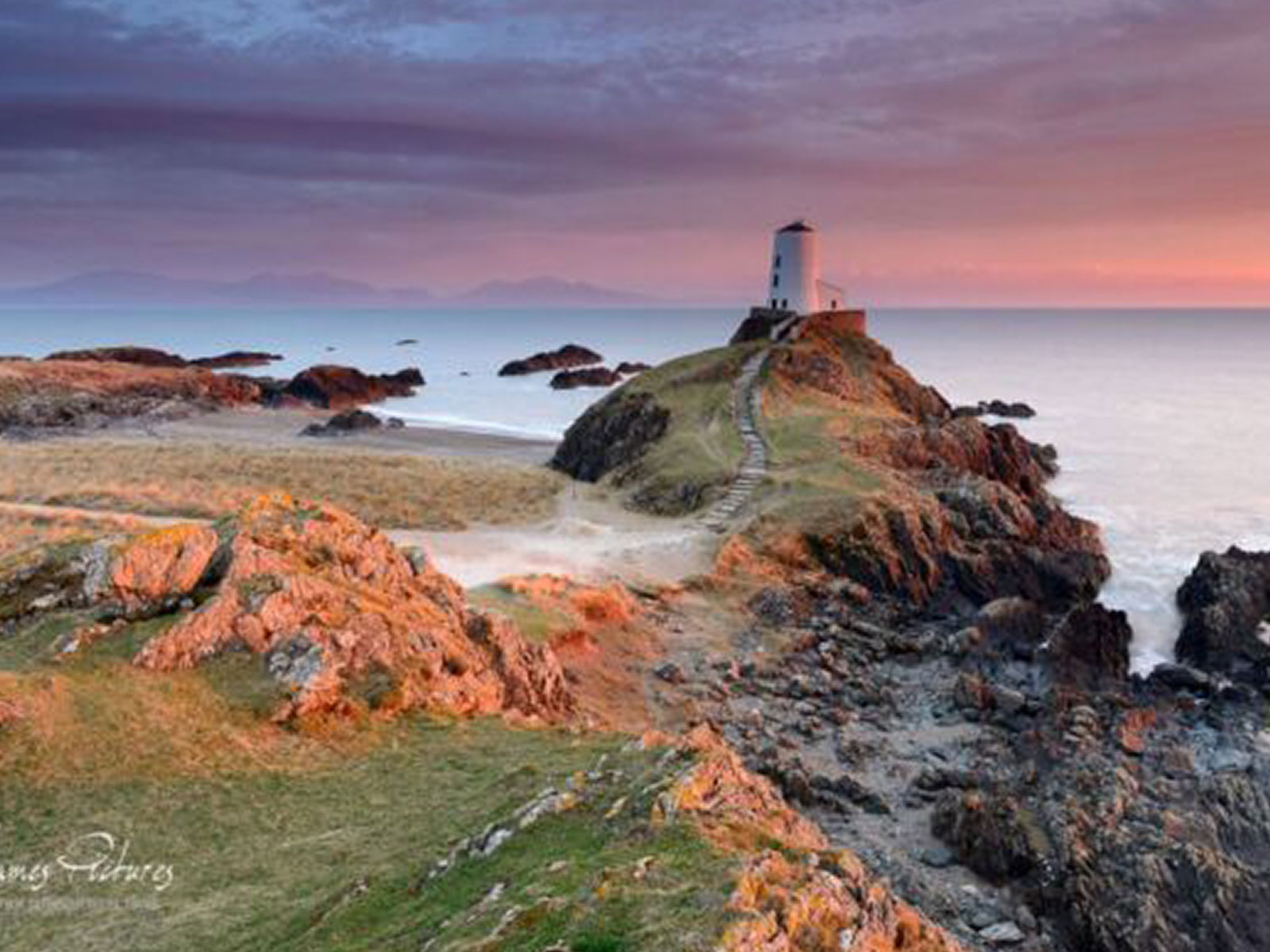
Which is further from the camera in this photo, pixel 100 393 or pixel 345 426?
pixel 100 393

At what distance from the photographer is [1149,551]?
172ft

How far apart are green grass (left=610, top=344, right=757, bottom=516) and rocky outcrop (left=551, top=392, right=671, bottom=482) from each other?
900 mm

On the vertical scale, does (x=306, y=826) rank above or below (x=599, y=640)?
above

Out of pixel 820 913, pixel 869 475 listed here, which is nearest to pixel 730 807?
pixel 820 913

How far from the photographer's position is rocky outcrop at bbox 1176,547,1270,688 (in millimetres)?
35875

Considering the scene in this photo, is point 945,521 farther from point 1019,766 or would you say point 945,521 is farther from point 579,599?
point 1019,766

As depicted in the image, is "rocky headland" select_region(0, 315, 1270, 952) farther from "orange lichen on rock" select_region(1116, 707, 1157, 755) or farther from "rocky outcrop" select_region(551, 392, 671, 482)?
"rocky outcrop" select_region(551, 392, 671, 482)

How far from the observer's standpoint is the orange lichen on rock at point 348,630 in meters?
21.8

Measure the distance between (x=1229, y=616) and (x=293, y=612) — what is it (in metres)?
34.6

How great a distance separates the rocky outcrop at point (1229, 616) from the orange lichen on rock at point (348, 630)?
A: 24464 millimetres

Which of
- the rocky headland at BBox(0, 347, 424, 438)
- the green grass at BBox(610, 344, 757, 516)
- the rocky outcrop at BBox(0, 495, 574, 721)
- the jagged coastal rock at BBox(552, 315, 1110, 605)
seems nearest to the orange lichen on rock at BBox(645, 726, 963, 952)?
the rocky outcrop at BBox(0, 495, 574, 721)

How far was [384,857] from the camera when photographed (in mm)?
15617

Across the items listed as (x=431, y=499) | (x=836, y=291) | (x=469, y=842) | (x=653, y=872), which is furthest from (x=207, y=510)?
(x=836, y=291)

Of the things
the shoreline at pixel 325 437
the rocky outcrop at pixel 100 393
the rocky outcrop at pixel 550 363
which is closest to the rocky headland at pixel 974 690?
the shoreline at pixel 325 437
